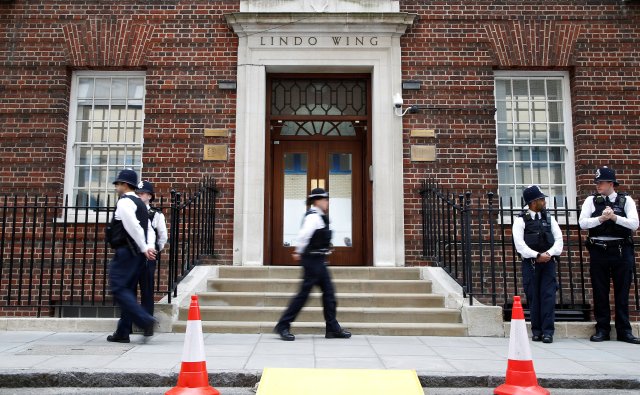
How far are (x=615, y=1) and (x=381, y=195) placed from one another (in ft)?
17.6

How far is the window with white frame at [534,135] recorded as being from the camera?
9.94m

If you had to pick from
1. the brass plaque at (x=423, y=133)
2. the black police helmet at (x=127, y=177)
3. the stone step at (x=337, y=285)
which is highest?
the brass plaque at (x=423, y=133)

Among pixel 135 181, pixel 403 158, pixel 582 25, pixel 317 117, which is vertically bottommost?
pixel 135 181

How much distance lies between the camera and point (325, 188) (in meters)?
10.2

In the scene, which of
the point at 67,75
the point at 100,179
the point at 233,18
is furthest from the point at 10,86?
the point at 233,18

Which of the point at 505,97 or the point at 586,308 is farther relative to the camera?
the point at 505,97

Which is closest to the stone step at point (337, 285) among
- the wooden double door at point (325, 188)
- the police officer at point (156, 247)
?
the police officer at point (156, 247)

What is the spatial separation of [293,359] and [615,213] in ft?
13.7

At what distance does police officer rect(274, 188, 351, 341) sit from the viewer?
21.0ft

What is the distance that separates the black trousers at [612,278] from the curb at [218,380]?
2217 mm

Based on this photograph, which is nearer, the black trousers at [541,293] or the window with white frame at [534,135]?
the black trousers at [541,293]

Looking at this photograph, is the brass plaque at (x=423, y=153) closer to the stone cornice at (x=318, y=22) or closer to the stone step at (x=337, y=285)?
the stone cornice at (x=318, y=22)

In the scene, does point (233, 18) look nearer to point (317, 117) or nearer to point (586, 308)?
point (317, 117)

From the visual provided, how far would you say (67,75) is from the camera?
32.3 ft
